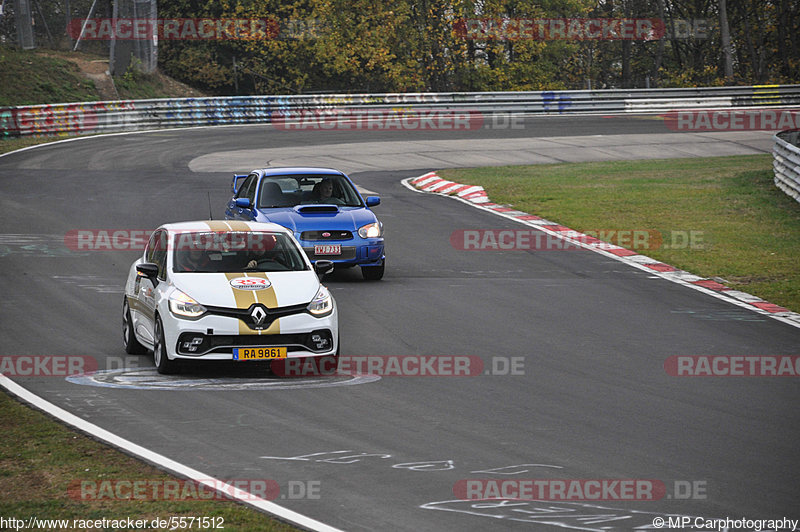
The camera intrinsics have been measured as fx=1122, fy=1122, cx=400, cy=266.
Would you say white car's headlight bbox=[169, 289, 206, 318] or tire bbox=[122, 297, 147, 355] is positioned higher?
white car's headlight bbox=[169, 289, 206, 318]

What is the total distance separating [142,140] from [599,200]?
17.1m

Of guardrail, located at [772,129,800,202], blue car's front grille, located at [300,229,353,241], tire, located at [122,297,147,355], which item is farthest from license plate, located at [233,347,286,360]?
guardrail, located at [772,129,800,202]

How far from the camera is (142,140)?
119ft

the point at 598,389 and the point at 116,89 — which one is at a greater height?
the point at 116,89

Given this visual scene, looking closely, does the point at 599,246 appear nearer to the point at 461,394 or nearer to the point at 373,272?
the point at 373,272

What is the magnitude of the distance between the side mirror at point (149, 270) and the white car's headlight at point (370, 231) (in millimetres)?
5131

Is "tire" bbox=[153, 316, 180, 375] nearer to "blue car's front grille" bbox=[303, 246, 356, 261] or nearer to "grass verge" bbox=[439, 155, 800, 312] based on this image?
"blue car's front grille" bbox=[303, 246, 356, 261]

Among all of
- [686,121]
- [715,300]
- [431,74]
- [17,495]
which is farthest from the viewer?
[431,74]

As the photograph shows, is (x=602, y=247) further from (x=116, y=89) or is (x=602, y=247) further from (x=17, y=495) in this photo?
(x=116, y=89)

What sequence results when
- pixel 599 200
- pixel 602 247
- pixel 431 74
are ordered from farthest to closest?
pixel 431 74 → pixel 599 200 → pixel 602 247

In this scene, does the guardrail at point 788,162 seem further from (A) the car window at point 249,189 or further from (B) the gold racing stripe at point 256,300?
(B) the gold racing stripe at point 256,300

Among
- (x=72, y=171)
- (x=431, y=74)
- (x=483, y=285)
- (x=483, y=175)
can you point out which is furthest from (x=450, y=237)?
(x=431, y=74)

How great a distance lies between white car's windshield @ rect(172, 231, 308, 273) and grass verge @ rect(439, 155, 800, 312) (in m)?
7.01

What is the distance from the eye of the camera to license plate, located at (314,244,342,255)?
1608cm
